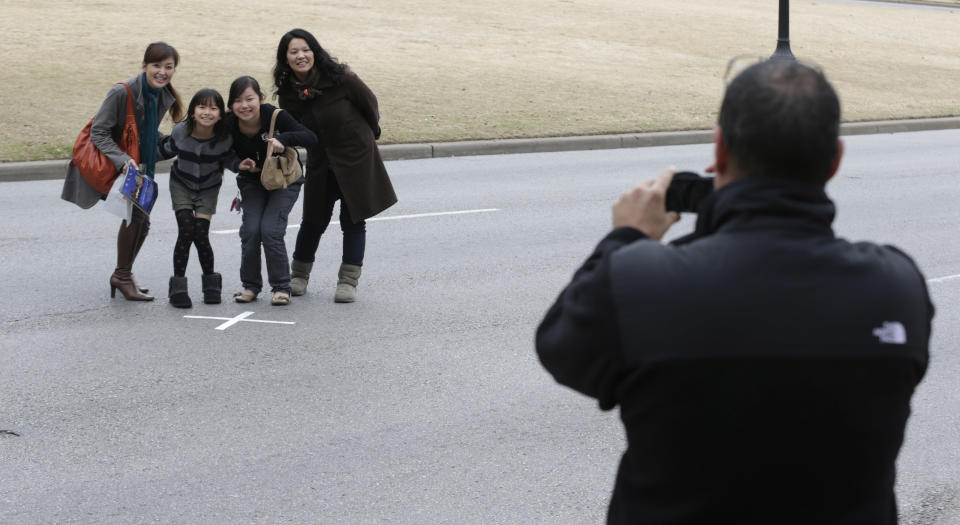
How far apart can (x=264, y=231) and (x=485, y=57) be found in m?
16.8

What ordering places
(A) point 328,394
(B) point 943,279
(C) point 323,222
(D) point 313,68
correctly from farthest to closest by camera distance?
(B) point 943,279 < (C) point 323,222 < (D) point 313,68 < (A) point 328,394

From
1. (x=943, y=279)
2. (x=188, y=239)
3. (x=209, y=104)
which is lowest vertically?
(x=943, y=279)

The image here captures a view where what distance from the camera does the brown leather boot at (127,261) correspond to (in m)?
7.80

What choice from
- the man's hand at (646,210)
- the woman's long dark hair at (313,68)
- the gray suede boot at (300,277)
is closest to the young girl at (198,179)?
the woman's long dark hair at (313,68)

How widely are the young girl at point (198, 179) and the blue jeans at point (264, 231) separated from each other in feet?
0.66

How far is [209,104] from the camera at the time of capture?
757 cm

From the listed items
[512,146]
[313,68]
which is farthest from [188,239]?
[512,146]

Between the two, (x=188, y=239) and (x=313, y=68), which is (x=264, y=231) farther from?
(x=313, y=68)

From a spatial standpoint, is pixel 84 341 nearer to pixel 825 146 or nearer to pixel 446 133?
pixel 825 146

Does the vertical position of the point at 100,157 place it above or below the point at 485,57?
above

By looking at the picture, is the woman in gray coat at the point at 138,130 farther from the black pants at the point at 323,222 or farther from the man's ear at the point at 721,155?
the man's ear at the point at 721,155

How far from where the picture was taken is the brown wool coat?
7.78 m

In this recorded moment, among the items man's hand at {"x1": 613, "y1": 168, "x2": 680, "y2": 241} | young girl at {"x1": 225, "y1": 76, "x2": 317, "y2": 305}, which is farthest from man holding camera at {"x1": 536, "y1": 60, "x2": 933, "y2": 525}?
young girl at {"x1": 225, "y1": 76, "x2": 317, "y2": 305}

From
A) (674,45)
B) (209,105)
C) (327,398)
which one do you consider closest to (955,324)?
(327,398)
